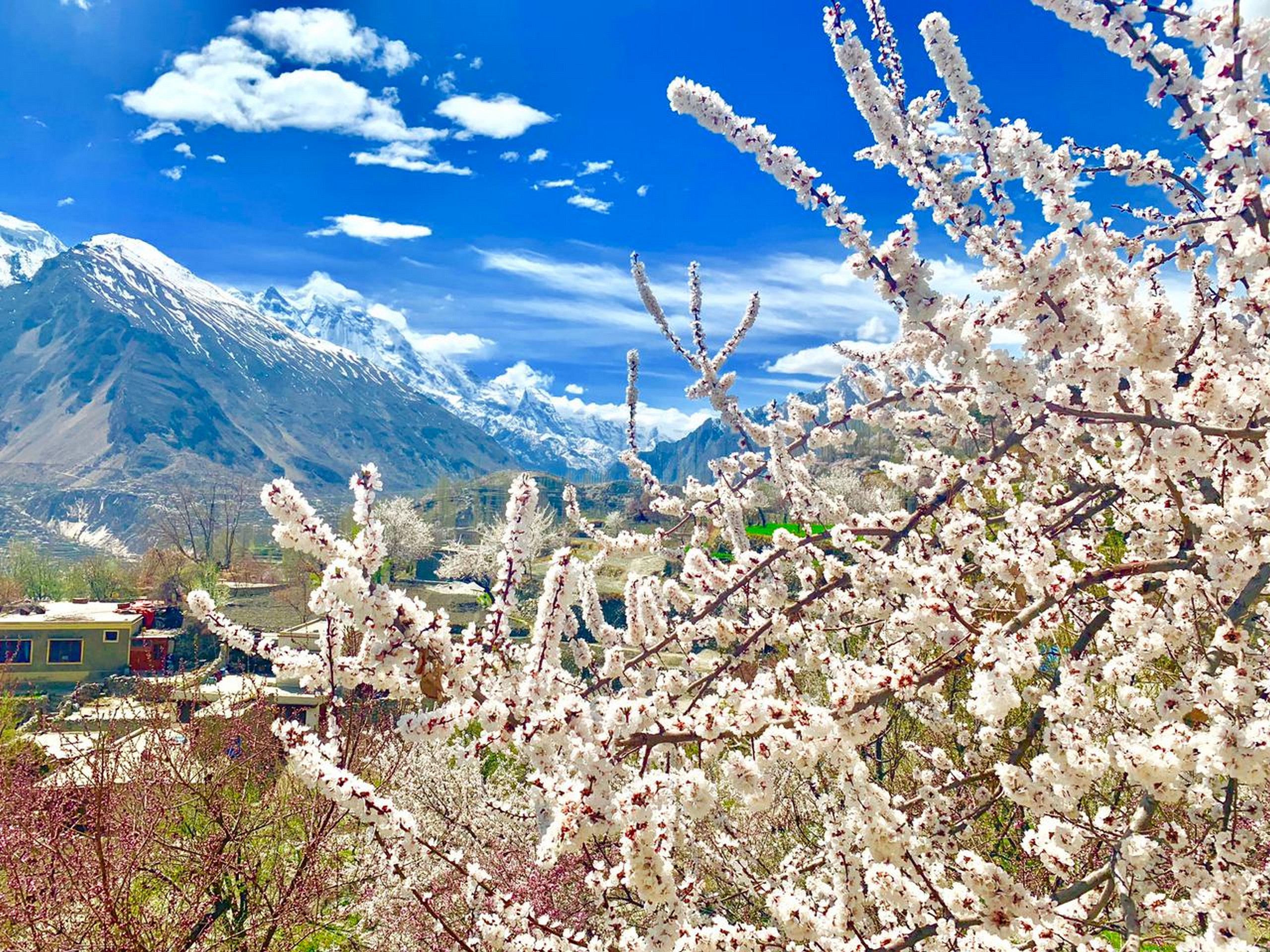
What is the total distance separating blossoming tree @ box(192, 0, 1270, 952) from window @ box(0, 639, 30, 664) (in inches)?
2109

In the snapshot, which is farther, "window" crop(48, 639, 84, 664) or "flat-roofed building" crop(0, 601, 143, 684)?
"window" crop(48, 639, 84, 664)

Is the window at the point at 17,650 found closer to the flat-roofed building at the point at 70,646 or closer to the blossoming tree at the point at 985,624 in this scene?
the flat-roofed building at the point at 70,646

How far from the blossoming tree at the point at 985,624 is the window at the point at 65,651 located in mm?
54342

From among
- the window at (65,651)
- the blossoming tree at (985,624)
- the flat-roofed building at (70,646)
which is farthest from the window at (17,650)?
the blossoming tree at (985,624)

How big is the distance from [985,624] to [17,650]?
2280 inches

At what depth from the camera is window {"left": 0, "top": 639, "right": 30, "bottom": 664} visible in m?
43.7

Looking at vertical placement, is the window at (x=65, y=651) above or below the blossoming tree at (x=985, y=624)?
below

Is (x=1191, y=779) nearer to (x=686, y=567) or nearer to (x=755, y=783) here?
(x=755, y=783)

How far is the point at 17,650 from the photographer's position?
44.5 metres

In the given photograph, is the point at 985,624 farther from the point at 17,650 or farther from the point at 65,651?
the point at 65,651

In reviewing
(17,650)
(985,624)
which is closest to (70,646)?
(17,650)

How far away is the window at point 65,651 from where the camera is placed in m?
46.4

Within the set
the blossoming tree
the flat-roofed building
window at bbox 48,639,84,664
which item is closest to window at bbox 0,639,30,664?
the flat-roofed building

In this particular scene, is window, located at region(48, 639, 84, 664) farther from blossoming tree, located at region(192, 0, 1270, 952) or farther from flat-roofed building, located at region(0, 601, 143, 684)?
blossoming tree, located at region(192, 0, 1270, 952)
